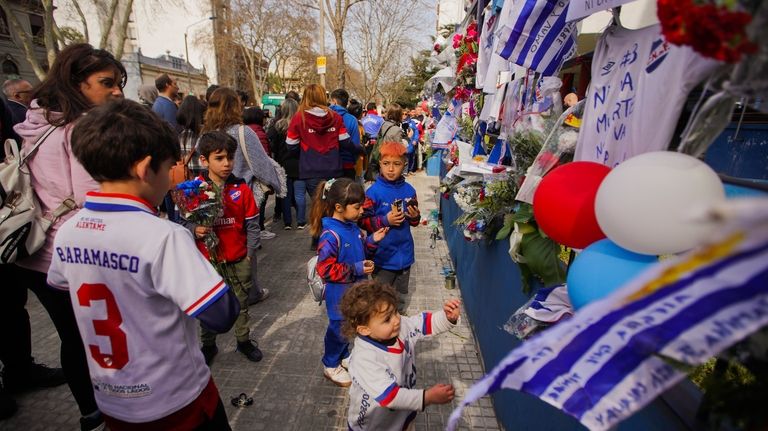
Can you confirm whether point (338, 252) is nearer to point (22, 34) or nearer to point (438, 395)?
point (438, 395)

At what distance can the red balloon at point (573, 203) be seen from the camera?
126 centimetres

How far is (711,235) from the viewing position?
0.47 m

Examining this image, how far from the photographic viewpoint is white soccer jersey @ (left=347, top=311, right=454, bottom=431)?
1.80 m

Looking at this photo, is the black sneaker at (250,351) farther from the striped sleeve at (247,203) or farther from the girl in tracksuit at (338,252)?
the striped sleeve at (247,203)

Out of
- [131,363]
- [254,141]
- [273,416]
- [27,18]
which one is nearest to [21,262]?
[131,363]

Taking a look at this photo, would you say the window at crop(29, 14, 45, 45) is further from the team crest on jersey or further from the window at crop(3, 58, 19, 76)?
the team crest on jersey

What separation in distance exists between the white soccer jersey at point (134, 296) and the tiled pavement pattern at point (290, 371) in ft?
4.38

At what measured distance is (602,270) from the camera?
1.02m

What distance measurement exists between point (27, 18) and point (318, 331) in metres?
34.3

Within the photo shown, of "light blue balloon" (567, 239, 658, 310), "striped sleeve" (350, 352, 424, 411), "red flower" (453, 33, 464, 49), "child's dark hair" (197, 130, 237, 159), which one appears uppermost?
"red flower" (453, 33, 464, 49)

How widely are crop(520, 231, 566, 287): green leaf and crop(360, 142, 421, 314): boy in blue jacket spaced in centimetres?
147

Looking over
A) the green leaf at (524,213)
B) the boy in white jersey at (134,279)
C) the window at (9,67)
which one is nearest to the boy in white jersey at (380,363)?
the green leaf at (524,213)

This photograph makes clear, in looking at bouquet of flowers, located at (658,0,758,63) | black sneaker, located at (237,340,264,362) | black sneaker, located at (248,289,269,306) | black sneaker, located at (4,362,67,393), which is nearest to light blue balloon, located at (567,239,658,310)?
bouquet of flowers, located at (658,0,758,63)

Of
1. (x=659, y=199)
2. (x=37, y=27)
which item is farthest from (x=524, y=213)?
(x=37, y=27)
